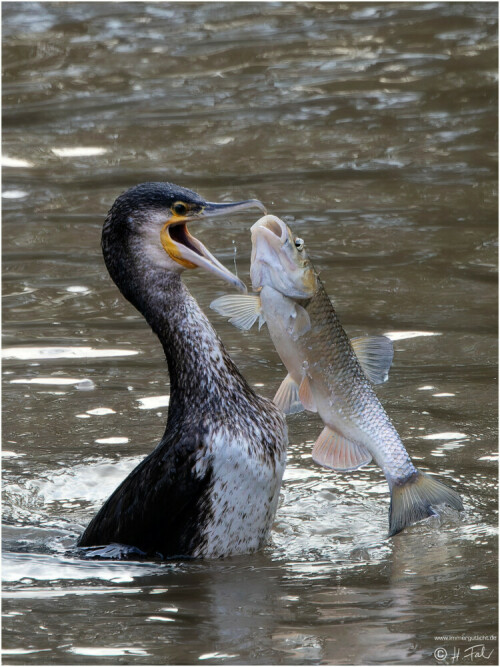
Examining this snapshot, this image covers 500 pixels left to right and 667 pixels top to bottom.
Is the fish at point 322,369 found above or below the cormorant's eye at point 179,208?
below

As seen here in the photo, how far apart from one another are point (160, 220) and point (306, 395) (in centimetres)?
94

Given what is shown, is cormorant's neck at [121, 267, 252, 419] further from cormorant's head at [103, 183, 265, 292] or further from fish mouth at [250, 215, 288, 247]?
fish mouth at [250, 215, 288, 247]

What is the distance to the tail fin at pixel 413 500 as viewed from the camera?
5324mm

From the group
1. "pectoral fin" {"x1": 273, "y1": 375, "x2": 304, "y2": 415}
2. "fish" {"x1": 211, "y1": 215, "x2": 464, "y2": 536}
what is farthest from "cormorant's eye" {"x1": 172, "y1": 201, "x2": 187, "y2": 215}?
"pectoral fin" {"x1": 273, "y1": 375, "x2": 304, "y2": 415}

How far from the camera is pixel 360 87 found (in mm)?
13219

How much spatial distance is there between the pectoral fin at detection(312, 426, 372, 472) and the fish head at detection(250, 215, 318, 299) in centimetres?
69

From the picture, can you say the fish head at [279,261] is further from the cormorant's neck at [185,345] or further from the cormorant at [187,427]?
the cormorant's neck at [185,345]

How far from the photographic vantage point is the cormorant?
213 inches

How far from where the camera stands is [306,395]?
18.3 ft

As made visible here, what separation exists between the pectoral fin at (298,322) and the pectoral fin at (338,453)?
490 mm

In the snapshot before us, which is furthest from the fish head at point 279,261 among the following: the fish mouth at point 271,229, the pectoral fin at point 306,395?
the pectoral fin at point 306,395

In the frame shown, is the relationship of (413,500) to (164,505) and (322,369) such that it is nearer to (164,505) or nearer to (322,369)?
(322,369)

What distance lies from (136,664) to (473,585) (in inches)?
55.8

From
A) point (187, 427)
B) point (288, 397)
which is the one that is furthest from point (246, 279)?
point (187, 427)
